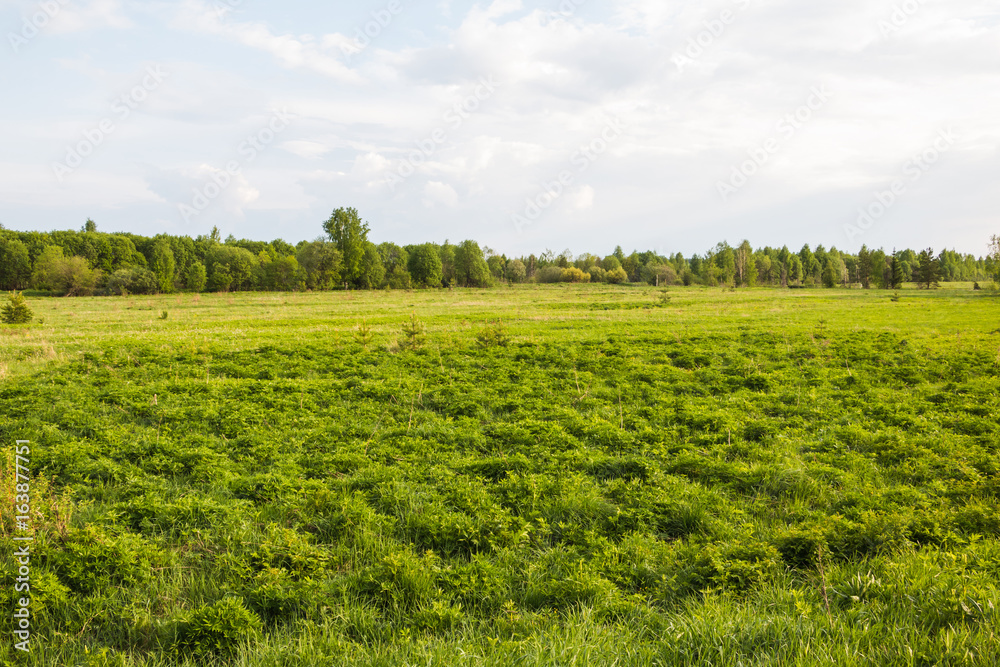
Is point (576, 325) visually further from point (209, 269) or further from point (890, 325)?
point (209, 269)

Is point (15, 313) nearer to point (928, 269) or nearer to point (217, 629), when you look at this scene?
point (217, 629)

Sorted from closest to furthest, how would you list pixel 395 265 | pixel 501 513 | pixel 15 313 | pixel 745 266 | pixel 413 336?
pixel 501 513 → pixel 413 336 → pixel 15 313 → pixel 395 265 → pixel 745 266

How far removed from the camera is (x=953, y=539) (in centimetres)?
600

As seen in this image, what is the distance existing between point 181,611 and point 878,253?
451 ft

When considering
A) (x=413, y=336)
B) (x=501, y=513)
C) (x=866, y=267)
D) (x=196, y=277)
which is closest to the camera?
(x=501, y=513)

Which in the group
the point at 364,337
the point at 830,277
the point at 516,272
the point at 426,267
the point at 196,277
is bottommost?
the point at 364,337

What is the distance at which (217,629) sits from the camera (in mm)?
4527

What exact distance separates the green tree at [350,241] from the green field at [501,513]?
69107 mm

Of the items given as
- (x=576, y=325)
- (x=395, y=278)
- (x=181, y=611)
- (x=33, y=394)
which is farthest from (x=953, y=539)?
(x=395, y=278)

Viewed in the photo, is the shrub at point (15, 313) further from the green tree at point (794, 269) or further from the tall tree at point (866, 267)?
the green tree at point (794, 269)

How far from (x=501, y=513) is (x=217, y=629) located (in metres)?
3.45

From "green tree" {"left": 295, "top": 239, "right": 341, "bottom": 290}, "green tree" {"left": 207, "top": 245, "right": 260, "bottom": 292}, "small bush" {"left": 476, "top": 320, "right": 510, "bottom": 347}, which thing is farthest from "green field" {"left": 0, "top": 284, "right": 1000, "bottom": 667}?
"green tree" {"left": 207, "top": 245, "right": 260, "bottom": 292}

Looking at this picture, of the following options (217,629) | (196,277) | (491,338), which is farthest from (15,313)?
(196,277)

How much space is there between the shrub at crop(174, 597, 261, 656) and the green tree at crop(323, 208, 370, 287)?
81.3 m
